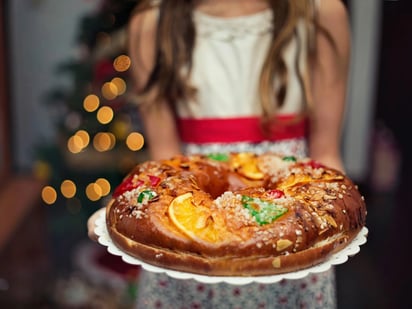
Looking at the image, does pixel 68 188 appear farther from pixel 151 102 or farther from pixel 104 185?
pixel 151 102

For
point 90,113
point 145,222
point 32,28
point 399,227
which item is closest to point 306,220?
point 145,222

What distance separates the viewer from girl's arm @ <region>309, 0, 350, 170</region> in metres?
1.66

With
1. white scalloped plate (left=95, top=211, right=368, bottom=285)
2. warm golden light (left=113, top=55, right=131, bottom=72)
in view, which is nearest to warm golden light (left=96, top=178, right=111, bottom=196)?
warm golden light (left=113, top=55, right=131, bottom=72)

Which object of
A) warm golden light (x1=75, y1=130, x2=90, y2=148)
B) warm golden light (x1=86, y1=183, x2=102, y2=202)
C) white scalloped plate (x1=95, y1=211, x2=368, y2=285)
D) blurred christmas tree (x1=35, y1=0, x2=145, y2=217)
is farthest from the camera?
warm golden light (x1=86, y1=183, x2=102, y2=202)

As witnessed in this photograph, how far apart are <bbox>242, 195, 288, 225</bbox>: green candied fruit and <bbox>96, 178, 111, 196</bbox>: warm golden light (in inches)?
97.5

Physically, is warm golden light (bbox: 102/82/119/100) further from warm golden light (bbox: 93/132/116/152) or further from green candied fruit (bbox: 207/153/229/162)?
green candied fruit (bbox: 207/153/229/162)

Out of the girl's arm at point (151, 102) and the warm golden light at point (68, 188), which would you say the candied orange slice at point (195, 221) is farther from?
the warm golden light at point (68, 188)

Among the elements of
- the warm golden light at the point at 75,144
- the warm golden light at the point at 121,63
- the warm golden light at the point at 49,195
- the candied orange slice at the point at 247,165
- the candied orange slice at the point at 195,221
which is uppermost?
the candied orange slice at the point at 195,221

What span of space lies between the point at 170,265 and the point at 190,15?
0.75 meters

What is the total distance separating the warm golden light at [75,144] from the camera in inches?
138

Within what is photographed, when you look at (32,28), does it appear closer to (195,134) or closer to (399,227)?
(399,227)

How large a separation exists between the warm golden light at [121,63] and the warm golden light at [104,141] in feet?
0.99

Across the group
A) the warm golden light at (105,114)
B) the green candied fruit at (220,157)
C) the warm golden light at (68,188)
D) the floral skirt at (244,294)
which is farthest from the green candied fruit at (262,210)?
the warm golden light at (68,188)

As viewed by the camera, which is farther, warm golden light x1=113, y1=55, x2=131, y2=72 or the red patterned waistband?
warm golden light x1=113, y1=55, x2=131, y2=72
